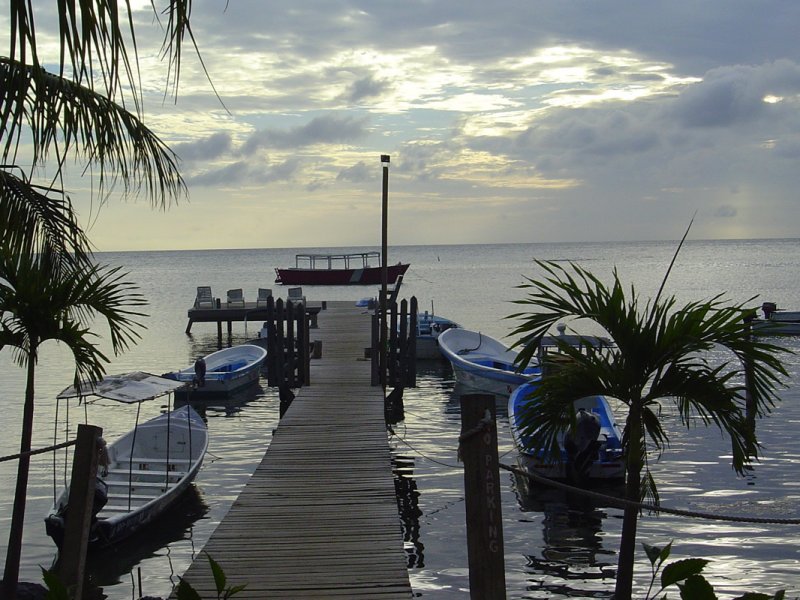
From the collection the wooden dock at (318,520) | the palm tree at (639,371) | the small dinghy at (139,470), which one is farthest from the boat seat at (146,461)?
the palm tree at (639,371)

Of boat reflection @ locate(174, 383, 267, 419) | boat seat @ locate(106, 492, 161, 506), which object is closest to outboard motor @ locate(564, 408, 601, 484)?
boat seat @ locate(106, 492, 161, 506)

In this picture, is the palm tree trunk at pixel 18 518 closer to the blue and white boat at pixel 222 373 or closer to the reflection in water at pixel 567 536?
the reflection in water at pixel 567 536

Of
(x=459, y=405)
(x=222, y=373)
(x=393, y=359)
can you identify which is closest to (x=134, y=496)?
(x=393, y=359)

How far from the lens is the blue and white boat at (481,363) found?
84.8ft

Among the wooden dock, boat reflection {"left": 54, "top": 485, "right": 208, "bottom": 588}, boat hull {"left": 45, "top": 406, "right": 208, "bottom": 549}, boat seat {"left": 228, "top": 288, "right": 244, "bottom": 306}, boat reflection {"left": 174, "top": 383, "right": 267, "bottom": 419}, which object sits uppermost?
boat seat {"left": 228, "top": 288, "right": 244, "bottom": 306}

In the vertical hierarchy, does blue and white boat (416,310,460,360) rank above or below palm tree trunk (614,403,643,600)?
below

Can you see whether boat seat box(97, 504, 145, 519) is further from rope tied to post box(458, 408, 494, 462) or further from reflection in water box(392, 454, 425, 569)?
rope tied to post box(458, 408, 494, 462)

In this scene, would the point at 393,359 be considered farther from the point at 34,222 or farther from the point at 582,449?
the point at 34,222

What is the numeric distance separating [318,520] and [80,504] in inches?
151

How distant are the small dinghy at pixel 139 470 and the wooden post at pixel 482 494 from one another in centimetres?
597

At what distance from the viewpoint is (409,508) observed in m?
15.2

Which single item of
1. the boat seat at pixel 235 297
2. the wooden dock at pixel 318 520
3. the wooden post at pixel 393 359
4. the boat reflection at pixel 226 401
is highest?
the boat seat at pixel 235 297

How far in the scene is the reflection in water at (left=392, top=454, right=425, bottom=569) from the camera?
1279 cm

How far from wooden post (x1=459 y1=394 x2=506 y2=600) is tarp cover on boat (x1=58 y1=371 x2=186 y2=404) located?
26.2 ft
